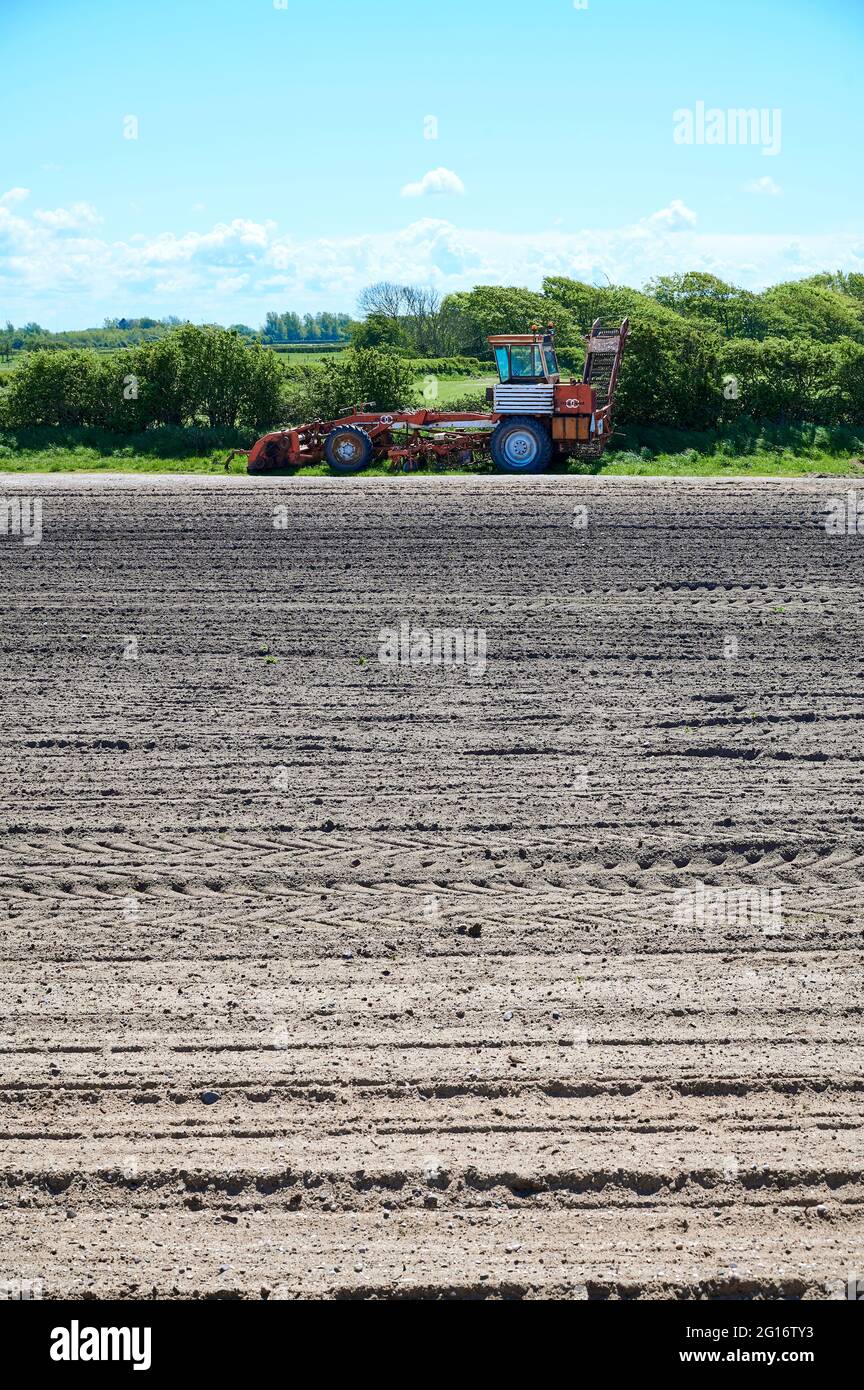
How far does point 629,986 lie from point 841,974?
3.92ft

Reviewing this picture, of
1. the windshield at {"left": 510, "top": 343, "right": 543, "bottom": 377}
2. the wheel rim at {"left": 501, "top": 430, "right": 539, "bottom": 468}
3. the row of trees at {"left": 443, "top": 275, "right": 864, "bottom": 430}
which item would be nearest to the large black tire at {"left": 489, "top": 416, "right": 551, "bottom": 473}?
the wheel rim at {"left": 501, "top": 430, "right": 539, "bottom": 468}

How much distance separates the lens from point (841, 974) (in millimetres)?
6047

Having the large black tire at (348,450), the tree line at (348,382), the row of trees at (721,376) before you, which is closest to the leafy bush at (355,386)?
the tree line at (348,382)

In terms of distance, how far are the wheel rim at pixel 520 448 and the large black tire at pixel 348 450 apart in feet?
8.20

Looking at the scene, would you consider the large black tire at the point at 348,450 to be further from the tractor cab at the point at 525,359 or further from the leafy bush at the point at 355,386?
the leafy bush at the point at 355,386

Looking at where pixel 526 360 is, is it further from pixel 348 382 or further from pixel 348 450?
pixel 348 382

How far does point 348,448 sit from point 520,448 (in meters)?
3.14

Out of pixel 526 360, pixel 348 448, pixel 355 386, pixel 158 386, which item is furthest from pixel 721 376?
pixel 158 386

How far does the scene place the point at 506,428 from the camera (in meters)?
19.8

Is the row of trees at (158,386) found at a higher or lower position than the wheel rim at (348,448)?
higher

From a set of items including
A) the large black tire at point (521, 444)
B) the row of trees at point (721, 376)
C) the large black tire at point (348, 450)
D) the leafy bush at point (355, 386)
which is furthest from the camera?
the leafy bush at point (355, 386)

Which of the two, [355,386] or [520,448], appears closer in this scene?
[520,448]

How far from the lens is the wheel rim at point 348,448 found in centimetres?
2000

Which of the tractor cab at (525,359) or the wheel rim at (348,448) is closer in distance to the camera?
the tractor cab at (525,359)
